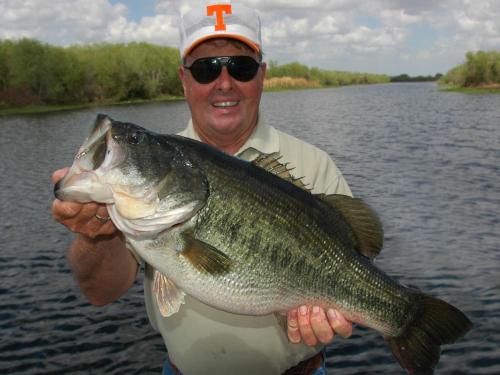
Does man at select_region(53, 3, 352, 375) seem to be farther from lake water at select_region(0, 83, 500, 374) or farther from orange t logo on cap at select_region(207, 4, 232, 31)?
lake water at select_region(0, 83, 500, 374)

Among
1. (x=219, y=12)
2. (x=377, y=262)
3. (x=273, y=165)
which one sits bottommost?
(x=377, y=262)

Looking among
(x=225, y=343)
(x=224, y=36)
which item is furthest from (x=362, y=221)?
(x=224, y=36)

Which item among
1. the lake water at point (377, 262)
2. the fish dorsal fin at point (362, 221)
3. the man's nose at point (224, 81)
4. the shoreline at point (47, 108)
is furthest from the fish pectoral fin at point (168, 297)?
the shoreline at point (47, 108)

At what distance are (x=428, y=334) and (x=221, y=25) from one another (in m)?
2.53

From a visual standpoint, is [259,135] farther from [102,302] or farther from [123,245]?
[102,302]

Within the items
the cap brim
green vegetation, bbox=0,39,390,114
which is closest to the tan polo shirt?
the cap brim

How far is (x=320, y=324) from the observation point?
302 cm

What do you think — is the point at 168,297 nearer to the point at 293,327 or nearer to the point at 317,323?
the point at 293,327

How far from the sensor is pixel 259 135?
12.8 feet

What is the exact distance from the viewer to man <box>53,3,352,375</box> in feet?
10.4

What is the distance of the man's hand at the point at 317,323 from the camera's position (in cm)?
302

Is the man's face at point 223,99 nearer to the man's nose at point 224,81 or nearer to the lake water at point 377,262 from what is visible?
the man's nose at point 224,81

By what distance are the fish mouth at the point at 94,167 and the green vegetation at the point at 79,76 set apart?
62547 millimetres

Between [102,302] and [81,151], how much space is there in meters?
1.53
